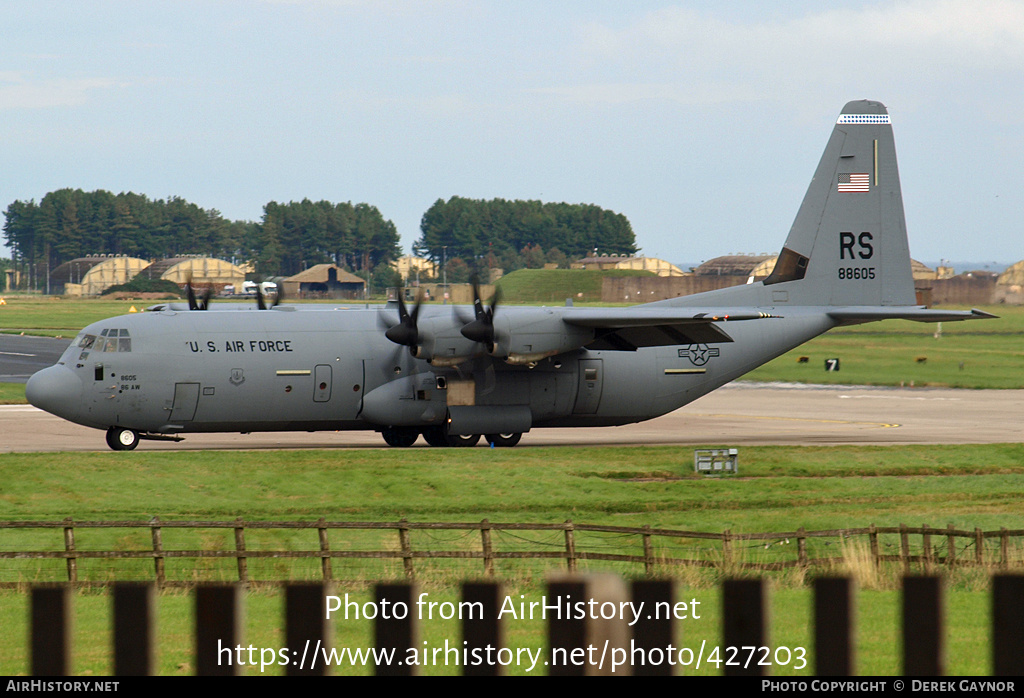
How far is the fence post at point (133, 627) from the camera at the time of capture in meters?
Answer: 2.77

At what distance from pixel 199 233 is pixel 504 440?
552ft

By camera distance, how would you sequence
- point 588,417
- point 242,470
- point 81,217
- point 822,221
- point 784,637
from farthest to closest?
point 81,217
point 822,221
point 588,417
point 242,470
point 784,637

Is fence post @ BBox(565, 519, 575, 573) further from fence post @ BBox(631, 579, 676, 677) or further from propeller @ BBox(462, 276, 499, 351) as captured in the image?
fence post @ BBox(631, 579, 676, 677)

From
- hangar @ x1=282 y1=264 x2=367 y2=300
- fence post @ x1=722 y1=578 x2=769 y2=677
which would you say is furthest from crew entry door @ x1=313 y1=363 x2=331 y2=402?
hangar @ x1=282 y1=264 x2=367 y2=300

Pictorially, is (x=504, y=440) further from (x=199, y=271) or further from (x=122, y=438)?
(x=199, y=271)

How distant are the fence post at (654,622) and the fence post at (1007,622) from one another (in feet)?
2.51

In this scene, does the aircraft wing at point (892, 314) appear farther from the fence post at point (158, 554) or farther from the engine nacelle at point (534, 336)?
the fence post at point (158, 554)

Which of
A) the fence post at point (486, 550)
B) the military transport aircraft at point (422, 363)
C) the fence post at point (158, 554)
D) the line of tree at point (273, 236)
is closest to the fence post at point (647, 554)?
the fence post at point (486, 550)

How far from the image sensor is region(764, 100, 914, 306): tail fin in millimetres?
34031

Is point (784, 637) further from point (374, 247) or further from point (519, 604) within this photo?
point (374, 247)

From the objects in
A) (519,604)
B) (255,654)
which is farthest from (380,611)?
(519,604)

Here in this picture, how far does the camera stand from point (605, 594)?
2.76 meters

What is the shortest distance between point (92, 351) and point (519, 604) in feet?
57.8
